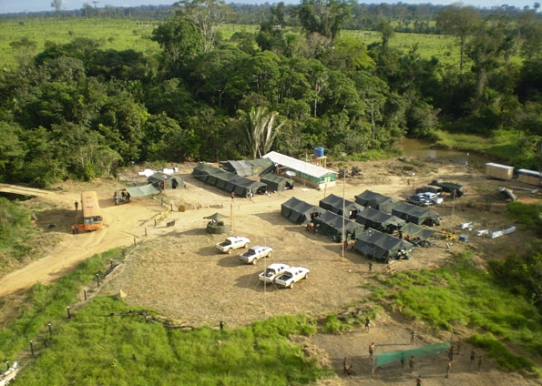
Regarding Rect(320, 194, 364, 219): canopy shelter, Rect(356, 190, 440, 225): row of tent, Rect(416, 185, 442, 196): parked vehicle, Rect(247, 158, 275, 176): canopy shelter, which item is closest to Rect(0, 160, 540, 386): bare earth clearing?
Rect(416, 185, 442, 196): parked vehicle

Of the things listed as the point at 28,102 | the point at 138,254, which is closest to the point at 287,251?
the point at 138,254

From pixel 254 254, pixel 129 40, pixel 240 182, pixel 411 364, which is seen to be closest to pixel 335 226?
pixel 254 254

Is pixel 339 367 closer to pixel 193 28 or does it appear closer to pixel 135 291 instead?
pixel 135 291

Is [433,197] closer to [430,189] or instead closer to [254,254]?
[430,189]

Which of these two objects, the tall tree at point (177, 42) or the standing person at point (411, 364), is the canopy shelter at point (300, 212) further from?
the tall tree at point (177, 42)

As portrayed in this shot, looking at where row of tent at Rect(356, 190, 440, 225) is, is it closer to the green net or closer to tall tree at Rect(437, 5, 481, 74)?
the green net
